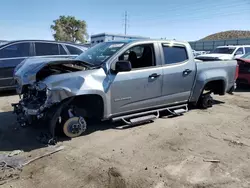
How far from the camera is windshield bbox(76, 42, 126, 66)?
4.83 metres

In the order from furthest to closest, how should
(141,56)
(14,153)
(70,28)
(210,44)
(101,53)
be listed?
(70,28), (210,44), (141,56), (101,53), (14,153)

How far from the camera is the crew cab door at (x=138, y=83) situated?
4.66m

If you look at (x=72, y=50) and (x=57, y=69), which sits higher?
(x=72, y=50)

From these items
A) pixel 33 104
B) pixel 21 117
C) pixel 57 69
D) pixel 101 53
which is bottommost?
pixel 21 117

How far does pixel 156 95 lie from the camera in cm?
527

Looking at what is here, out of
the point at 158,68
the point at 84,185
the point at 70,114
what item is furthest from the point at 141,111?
the point at 84,185

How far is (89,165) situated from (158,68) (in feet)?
8.49

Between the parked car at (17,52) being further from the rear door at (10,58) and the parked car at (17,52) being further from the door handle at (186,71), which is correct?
the door handle at (186,71)

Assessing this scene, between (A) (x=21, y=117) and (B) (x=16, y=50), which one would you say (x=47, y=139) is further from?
(B) (x=16, y=50)

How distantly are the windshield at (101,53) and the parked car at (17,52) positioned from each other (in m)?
2.79

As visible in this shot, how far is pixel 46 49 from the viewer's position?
8.19 metres

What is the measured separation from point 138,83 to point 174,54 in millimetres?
1333

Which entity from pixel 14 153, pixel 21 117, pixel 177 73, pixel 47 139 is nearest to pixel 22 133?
pixel 21 117

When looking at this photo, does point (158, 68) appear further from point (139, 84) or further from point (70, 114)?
point (70, 114)
